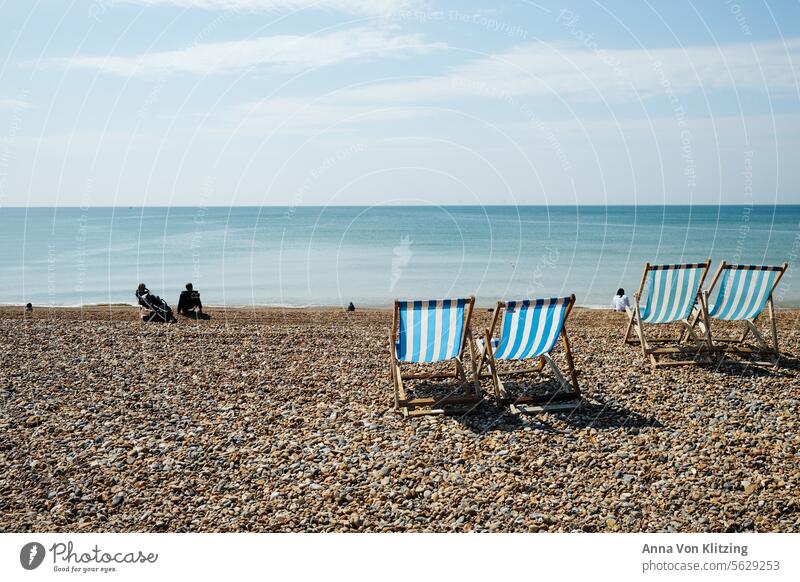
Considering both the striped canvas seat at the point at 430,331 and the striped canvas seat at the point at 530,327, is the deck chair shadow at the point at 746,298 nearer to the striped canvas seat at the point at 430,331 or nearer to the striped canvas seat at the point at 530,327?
the striped canvas seat at the point at 530,327

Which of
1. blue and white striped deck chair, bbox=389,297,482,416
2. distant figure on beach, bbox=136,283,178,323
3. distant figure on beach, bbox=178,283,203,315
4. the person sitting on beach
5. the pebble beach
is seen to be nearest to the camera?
the pebble beach

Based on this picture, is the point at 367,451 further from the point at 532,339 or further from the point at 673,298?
the point at 673,298

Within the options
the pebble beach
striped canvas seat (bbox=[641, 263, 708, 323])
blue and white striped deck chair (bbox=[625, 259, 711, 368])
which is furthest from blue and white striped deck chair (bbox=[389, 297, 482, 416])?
striped canvas seat (bbox=[641, 263, 708, 323])

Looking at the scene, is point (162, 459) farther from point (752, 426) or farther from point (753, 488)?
point (752, 426)

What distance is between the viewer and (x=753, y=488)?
4.19 meters

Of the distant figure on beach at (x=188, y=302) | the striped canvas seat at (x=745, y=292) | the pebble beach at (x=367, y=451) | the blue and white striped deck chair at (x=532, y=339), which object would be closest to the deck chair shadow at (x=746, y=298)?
the striped canvas seat at (x=745, y=292)

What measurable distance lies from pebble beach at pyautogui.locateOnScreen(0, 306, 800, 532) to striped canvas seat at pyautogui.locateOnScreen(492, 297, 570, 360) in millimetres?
560

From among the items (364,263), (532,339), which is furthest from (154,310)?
(364,263)

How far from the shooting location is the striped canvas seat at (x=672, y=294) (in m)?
7.38

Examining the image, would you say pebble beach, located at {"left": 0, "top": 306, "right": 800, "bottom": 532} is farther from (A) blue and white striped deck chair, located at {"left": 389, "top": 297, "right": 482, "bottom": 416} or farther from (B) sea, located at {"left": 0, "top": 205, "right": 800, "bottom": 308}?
(B) sea, located at {"left": 0, "top": 205, "right": 800, "bottom": 308}

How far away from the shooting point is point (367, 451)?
4938 millimetres

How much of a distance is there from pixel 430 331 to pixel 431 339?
3.1 inches

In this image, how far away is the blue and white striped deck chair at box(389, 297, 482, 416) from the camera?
231 inches
